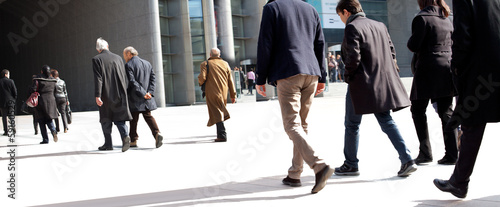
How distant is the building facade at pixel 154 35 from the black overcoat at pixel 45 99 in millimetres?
15332

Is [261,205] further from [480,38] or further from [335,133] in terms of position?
[335,133]

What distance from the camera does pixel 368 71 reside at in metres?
4.67

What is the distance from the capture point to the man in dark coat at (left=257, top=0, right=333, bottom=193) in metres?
4.34

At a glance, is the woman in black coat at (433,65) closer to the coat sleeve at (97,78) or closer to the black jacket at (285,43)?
the black jacket at (285,43)

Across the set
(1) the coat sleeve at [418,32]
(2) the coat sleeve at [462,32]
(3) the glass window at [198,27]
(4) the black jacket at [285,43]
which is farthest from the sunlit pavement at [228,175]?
(3) the glass window at [198,27]

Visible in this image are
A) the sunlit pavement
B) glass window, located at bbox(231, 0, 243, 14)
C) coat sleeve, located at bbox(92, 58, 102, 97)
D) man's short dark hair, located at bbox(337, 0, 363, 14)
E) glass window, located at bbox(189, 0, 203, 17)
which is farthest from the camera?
glass window, located at bbox(231, 0, 243, 14)

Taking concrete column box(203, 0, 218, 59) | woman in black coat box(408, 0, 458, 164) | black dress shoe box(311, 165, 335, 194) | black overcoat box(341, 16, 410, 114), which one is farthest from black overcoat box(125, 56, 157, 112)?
concrete column box(203, 0, 218, 59)

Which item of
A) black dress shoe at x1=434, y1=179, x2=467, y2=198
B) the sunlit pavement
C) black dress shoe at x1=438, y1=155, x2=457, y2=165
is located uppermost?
black dress shoe at x1=434, y1=179, x2=467, y2=198

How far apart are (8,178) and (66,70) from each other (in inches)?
1182

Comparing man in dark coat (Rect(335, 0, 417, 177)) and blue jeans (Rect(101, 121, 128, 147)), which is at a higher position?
man in dark coat (Rect(335, 0, 417, 177))

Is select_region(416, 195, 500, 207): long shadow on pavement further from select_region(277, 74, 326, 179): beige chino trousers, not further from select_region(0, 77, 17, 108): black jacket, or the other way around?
select_region(0, 77, 17, 108): black jacket

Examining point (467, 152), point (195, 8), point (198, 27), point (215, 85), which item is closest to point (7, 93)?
point (215, 85)

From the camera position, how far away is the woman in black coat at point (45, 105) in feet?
33.5

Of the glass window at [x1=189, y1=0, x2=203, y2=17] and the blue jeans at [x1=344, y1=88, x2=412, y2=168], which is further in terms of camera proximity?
the glass window at [x1=189, y1=0, x2=203, y2=17]
